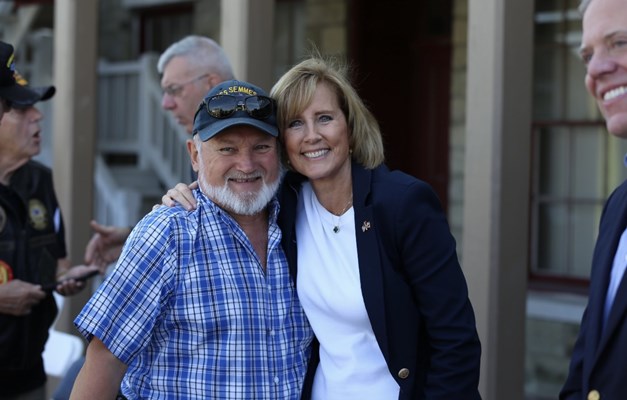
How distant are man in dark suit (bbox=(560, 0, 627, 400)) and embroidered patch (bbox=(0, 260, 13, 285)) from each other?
2285 millimetres

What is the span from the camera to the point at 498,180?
3.43m

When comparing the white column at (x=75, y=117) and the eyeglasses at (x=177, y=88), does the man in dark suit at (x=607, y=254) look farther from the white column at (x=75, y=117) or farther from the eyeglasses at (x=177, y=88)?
the white column at (x=75, y=117)

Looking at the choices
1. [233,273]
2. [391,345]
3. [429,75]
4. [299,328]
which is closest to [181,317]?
[233,273]

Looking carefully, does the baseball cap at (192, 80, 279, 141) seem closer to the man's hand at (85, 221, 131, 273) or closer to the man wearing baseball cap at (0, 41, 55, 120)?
the man wearing baseball cap at (0, 41, 55, 120)

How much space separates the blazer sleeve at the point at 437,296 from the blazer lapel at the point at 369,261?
0.25 feet

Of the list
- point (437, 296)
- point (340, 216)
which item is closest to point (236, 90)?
point (340, 216)

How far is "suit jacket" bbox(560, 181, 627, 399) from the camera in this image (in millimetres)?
2051

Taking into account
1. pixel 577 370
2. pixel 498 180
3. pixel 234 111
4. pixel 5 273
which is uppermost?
pixel 234 111

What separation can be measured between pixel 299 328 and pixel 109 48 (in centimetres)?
749

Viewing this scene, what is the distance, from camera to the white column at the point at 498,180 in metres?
3.43

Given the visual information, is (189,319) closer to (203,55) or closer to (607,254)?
(607,254)

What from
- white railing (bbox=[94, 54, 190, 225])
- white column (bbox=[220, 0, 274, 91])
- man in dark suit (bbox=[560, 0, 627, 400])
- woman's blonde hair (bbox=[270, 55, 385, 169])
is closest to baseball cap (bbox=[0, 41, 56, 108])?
white column (bbox=[220, 0, 274, 91])

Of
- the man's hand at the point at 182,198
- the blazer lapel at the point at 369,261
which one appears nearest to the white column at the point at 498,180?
the blazer lapel at the point at 369,261

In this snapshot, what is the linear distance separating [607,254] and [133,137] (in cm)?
756
